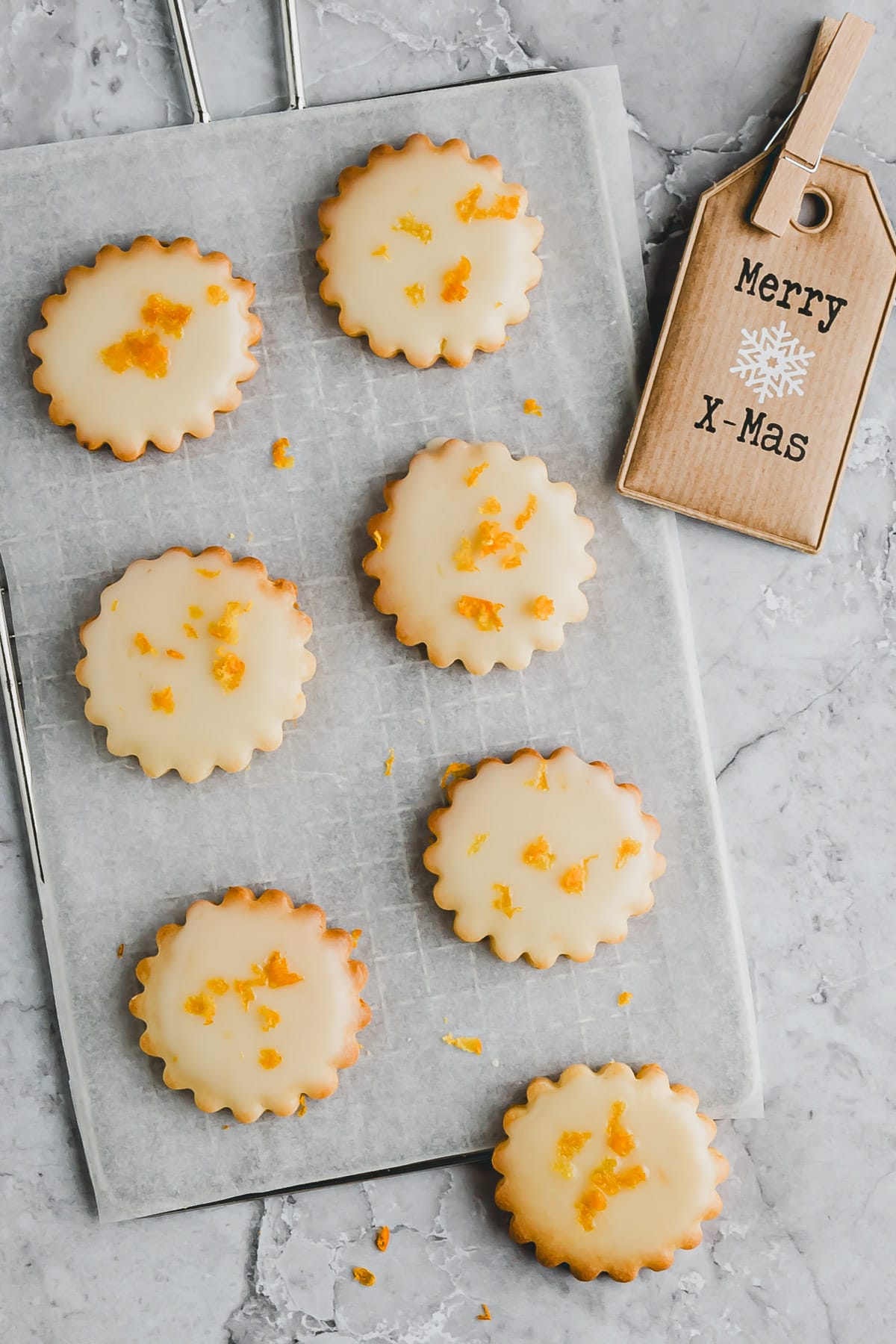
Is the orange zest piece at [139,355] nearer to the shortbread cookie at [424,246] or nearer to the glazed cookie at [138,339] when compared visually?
the glazed cookie at [138,339]

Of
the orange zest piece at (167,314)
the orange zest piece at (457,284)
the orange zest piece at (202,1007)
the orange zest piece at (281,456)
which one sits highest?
the orange zest piece at (457,284)

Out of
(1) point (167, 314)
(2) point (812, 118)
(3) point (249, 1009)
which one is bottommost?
(3) point (249, 1009)

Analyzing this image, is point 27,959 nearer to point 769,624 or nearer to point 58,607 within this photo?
point 58,607

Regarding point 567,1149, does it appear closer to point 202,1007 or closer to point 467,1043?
point 467,1043

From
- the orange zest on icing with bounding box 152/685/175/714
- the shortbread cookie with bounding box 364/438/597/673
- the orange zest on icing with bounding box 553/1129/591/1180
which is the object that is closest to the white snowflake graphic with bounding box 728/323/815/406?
the shortbread cookie with bounding box 364/438/597/673

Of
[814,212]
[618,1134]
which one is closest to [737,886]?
[618,1134]

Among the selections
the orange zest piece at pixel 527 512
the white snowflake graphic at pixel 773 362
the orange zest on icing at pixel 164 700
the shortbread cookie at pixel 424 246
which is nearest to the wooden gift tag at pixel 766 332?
the white snowflake graphic at pixel 773 362
